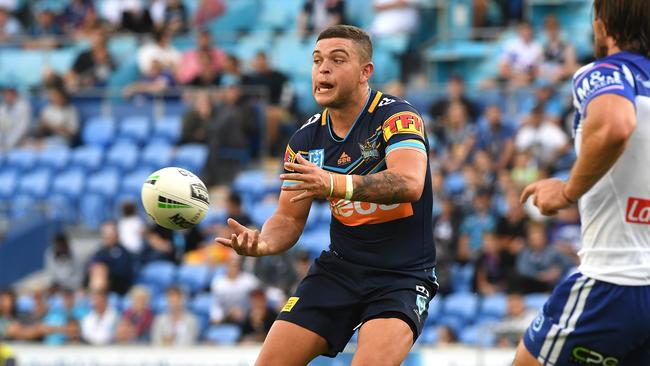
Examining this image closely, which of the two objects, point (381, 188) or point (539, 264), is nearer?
point (381, 188)

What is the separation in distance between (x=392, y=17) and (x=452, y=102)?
3446 mm

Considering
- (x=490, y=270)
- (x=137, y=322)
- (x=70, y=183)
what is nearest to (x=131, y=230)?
(x=137, y=322)

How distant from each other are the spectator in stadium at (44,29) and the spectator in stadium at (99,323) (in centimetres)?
825

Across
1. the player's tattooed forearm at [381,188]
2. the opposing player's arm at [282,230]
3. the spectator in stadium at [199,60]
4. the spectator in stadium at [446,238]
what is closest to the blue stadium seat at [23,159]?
the spectator in stadium at [199,60]

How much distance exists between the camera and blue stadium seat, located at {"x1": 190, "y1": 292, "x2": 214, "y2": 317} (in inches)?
591

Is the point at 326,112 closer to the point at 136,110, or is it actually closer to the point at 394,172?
the point at 394,172

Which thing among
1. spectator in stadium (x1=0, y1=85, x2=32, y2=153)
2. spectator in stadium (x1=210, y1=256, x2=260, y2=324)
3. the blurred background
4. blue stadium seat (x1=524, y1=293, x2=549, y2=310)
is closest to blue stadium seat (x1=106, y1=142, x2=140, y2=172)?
the blurred background

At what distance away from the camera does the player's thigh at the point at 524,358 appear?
566 cm

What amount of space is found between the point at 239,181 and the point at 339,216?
10546 millimetres

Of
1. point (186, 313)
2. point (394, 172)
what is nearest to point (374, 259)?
point (394, 172)

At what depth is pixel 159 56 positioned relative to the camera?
66.0 feet

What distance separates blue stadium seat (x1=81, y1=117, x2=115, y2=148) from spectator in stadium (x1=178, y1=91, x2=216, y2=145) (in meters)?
1.64

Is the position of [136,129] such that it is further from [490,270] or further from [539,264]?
[539,264]

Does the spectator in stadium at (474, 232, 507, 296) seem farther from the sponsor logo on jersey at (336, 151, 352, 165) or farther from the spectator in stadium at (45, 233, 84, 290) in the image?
the sponsor logo on jersey at (336, 151, 352, 165)
